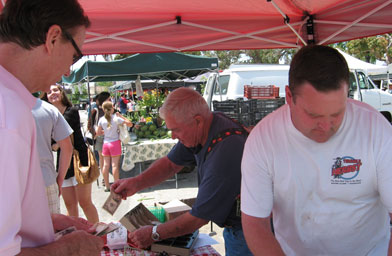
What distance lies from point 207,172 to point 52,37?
108 cm

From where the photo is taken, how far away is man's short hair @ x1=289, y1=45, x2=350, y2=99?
123 cm

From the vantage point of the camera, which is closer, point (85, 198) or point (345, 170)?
point (345, 170)

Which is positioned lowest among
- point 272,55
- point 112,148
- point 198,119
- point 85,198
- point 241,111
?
point 85,198

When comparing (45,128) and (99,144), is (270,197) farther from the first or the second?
(99,144)

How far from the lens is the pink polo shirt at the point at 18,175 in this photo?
780 millimetres

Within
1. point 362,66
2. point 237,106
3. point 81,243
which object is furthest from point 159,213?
point 362,66

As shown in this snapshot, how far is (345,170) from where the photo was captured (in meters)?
1.38

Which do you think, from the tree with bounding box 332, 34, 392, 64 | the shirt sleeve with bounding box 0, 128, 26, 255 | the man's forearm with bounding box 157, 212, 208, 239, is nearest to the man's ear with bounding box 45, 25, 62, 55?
the shirt sleeve with bounding box 0, 128, 26, 255

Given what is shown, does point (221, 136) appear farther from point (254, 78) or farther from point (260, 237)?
point (254, 78)

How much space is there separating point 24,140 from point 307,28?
3297mm

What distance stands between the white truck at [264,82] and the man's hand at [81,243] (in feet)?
27.8

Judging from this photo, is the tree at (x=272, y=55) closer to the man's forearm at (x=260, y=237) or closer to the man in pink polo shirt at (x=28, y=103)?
the man's forearm at (x=260, y=237)

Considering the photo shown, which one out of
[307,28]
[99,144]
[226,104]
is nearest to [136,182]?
[307,28]

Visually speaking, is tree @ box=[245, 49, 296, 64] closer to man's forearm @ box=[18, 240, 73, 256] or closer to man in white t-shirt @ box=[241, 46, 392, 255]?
man in white t-shirt @ box=[241, 46, 392, 255]
